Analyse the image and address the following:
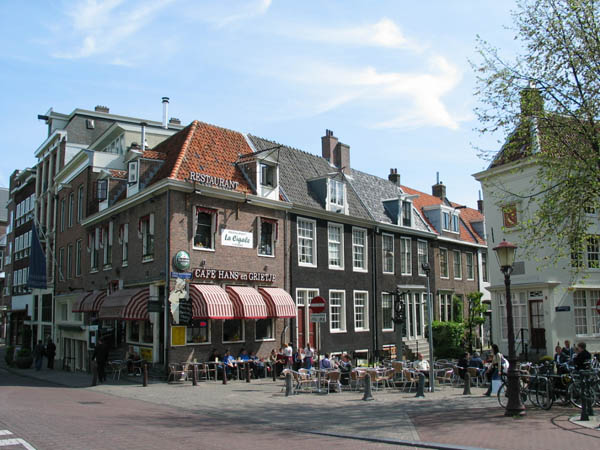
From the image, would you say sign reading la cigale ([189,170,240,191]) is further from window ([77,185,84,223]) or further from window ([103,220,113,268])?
window ([77,185,84,223])

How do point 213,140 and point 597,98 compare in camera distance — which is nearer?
point 597,98

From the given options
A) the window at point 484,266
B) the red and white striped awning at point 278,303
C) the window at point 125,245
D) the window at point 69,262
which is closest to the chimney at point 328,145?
the red and white striped awning at point 278,303

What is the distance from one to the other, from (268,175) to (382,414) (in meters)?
14.6

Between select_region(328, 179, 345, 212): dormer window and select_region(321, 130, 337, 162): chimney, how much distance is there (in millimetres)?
4712

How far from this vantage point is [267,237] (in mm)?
25688

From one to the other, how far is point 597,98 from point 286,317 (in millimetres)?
15066

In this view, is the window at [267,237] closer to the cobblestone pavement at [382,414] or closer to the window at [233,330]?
the window at [233,330]

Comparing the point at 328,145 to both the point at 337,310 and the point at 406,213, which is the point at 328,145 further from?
the point at 337,310

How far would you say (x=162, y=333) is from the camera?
22.3m

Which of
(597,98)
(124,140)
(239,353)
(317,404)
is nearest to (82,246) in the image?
(124,140)

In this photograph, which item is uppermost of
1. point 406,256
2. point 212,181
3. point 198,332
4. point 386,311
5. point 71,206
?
point 71,206

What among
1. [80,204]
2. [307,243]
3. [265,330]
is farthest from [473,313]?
[80,204]

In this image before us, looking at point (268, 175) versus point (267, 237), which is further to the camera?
point (268, 175)

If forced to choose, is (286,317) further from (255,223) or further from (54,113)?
(54,113)
